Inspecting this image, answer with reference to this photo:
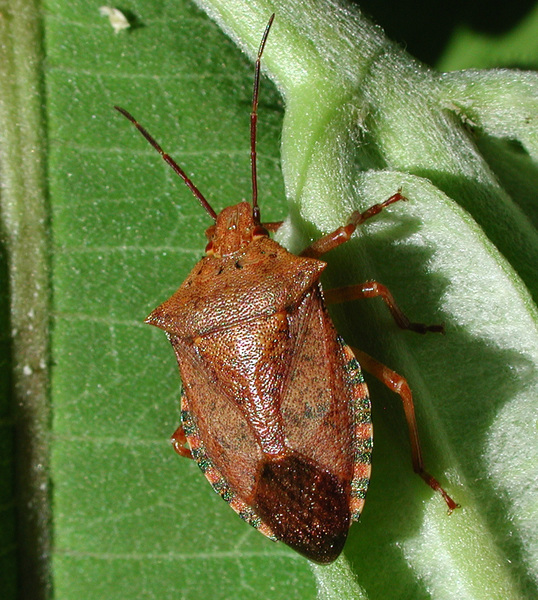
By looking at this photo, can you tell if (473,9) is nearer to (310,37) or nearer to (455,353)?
(310,37)

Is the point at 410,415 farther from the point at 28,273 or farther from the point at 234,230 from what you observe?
the point at 28,273

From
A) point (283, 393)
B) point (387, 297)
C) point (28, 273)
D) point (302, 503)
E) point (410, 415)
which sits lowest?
point (28, 273)

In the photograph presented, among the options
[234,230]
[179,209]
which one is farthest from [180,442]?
[179,209]

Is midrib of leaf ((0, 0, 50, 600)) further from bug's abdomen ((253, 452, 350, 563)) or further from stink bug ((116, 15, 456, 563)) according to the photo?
bug's abdomen ((253, 452, 350, 563))

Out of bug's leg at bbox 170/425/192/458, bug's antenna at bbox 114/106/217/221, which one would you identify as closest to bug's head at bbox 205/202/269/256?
bug's antenna at bbox 114/106/217/221

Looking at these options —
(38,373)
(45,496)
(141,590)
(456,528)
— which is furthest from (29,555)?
(456,528)

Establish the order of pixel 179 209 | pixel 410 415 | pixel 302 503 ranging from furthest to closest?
1. pixel 179 209
2. pixel 302 503
3. pixel 410 415
